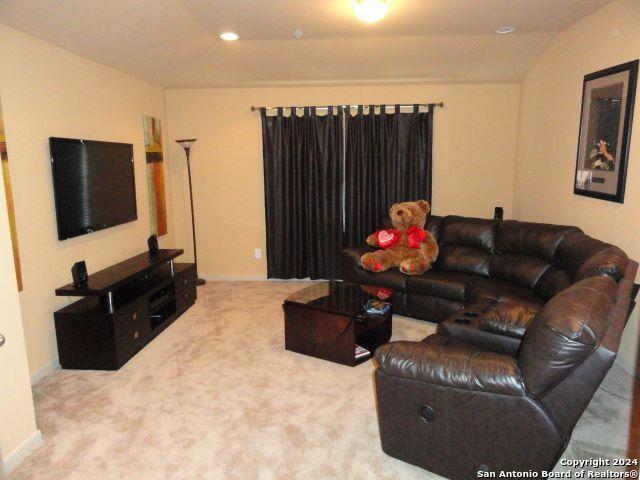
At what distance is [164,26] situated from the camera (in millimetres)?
3584

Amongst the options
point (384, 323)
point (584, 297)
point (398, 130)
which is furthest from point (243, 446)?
point (398, 130)

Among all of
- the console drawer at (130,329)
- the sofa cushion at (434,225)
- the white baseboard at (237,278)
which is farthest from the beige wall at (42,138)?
the sofa cushion at (434,225)

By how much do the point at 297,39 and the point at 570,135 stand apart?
265 cm

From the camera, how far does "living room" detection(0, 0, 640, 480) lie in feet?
7.08

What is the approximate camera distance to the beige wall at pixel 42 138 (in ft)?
9.70

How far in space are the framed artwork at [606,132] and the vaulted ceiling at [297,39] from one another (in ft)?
1.99

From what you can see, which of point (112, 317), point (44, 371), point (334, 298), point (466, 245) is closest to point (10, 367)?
point (112, 317)

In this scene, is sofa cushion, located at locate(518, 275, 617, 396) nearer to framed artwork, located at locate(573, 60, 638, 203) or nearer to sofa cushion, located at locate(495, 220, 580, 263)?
framed artwork, located at locate(573, 60, 638, 203)

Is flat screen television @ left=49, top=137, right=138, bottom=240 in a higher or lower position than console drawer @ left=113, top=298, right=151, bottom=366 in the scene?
higher

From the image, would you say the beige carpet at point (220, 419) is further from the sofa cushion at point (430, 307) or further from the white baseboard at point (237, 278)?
the white baseboard at point (237, 278)

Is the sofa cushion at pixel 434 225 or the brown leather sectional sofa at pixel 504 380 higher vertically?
the sofa cushion at pixel 434 225

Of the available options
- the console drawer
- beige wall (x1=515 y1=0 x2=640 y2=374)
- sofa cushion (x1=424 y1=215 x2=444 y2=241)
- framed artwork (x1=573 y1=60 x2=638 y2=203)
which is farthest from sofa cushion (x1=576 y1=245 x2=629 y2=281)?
the console drawer

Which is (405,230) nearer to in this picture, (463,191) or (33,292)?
(463,191)

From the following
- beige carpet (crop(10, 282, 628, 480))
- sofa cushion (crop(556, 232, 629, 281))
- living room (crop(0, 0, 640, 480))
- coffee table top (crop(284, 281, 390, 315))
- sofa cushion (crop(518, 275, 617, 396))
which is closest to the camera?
sofa cushion (crop(518, 275, 617, 396))
